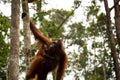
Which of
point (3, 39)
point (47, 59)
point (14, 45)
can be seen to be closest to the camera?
point (14, 45)

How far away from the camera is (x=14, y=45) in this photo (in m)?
3.91

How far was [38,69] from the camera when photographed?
5008mm

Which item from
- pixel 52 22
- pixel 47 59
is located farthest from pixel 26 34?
pixel 52 22

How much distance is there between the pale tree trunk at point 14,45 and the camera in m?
3.76

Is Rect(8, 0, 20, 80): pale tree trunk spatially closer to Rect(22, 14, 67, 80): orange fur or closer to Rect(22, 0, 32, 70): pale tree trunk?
Rect(22, 0, 32, 70): pale tree trunk

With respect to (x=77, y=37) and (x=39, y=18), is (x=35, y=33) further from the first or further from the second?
(x=77, y=37)

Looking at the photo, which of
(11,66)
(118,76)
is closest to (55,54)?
(11,66)

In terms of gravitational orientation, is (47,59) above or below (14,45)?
below

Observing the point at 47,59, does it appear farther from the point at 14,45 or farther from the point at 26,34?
the point at 14,45

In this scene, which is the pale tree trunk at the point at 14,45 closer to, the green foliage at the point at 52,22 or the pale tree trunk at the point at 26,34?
the pale tree trunk at the point at 26,34

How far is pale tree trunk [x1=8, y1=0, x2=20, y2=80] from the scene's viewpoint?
376cm

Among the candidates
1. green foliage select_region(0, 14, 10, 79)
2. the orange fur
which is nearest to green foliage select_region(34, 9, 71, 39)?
green foliage select_region(0, 14, 10, 79)

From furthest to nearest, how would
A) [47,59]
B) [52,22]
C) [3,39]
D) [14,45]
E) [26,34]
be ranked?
1. [52,22]
2. [3,39]
3. [47,59]
4. [26,34]
5. [14,45]

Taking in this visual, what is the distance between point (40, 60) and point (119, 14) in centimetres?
590
